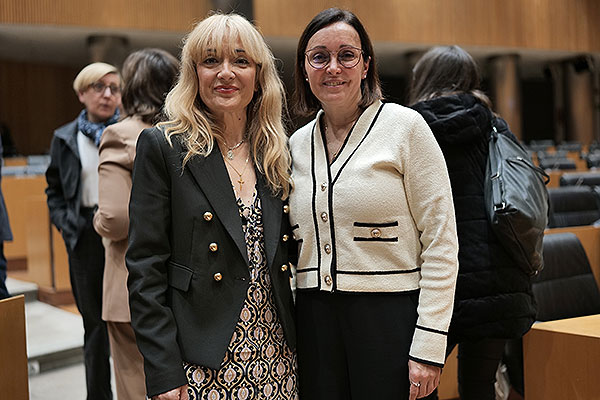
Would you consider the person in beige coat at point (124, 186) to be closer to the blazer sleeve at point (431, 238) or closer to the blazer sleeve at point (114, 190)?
the blazer sleeve at point (114, 190)

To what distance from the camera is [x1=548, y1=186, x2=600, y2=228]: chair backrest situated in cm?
403

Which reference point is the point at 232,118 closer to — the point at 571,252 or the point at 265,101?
the point at 265,101

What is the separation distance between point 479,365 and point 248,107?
1102 mm

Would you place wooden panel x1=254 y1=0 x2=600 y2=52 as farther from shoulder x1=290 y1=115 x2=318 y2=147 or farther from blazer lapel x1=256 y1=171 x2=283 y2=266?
blazer lapel x1=256 y1=171 x2=283 y2=266

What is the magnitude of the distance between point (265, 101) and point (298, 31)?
10.0 m

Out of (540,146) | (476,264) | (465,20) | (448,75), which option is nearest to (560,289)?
(476,264)

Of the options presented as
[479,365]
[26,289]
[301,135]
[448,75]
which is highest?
[448,75]

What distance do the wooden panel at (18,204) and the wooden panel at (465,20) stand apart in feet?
18.8

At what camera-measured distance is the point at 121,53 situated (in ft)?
35.1

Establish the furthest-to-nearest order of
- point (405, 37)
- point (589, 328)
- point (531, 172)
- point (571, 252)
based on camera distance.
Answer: point (405, 37) < point (571, 252) < point (531, 172) < point (589, 328)

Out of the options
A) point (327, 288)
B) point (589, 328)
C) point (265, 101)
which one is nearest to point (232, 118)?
point (265, 101)

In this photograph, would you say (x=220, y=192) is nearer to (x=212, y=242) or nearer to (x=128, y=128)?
(x=212, y=242)

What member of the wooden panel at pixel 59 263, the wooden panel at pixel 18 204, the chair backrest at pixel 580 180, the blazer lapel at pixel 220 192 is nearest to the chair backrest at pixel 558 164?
the chair backrest at pixel 580 180

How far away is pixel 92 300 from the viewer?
270 cm
